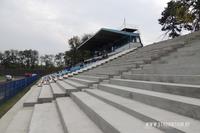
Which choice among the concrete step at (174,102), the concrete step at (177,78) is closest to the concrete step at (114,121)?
the concrete step at (174,102)

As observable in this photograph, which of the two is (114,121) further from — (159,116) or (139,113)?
(159,116)

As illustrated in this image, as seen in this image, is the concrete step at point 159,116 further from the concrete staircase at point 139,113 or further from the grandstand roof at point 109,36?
the grandstand roof at point 109,36

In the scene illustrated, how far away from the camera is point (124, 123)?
369cm

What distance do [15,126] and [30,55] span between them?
292 feet

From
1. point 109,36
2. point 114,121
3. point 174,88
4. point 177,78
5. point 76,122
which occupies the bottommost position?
point 76,122

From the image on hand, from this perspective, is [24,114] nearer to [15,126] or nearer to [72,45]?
[15,126]

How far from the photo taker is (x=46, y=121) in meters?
5.60

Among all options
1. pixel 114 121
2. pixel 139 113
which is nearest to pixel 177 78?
pixel 139 113

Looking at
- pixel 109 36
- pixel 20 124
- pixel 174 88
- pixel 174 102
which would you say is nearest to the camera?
pixel 174 102

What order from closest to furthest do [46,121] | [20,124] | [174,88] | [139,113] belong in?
[139,113]
[174,88]
[46,121]
[20,124]

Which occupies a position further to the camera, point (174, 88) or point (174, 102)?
point (174, 88)

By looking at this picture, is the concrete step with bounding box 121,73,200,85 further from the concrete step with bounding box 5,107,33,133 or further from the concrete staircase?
Answer: the concrete step with bounding box 5,107,33,133

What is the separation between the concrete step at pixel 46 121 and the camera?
4.90 meters

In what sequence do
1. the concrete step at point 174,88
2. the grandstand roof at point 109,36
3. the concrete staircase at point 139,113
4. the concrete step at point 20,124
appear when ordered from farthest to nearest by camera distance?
the grandstand roof at point 109,36
the concrete step at point 20,124
the concrete step at point 174,88
the concrete staircase at point 139,113
